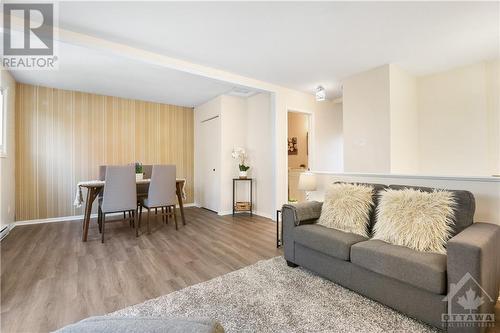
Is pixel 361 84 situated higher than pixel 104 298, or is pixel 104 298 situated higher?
pixel 361 84

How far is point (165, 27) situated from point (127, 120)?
3227mm

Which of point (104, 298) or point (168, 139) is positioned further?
point (168, 139)

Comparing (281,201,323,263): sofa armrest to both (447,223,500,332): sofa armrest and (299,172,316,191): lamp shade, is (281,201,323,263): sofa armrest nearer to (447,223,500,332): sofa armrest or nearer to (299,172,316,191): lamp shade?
(299,172,316,191): lamp shade

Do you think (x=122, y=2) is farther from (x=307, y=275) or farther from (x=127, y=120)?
(x=127, y=120)

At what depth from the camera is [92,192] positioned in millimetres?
3381

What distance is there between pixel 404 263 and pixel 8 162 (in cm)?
521

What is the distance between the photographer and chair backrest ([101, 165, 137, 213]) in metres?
3.33

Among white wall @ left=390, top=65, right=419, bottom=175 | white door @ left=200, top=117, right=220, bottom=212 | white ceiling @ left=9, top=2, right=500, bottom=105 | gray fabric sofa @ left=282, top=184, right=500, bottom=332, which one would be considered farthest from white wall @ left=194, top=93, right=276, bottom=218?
gray fabric sofa @ left=282, top=184, right=500, bottom=332

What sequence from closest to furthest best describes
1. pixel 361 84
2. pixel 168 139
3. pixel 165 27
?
1. pixel 165 27
2. pixel 361 84
3. pixel 168 139

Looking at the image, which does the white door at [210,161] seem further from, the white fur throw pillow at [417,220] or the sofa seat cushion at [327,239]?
the white fur throw pillow at [417,220]

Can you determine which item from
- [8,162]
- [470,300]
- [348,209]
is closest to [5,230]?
[8,162]

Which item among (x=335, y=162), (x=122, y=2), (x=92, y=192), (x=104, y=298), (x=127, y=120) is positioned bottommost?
(x=104, y=298)

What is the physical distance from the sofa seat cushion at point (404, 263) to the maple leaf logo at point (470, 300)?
91mm

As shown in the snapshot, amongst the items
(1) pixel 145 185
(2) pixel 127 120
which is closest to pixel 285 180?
(1) pixel 145 185
